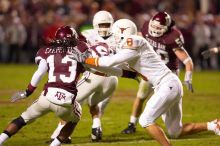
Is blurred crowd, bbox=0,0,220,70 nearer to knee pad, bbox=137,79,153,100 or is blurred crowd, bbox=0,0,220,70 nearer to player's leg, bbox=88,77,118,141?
knee pad, bbox=137,79,153,100

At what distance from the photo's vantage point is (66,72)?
643 cm

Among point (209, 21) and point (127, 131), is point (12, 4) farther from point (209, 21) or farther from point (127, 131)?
point (127, 131)

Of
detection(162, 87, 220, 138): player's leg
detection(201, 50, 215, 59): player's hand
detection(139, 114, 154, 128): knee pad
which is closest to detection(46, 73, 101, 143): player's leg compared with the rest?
detection(162, 87, 220, 138): player's leg

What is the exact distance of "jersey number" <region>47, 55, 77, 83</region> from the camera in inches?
252

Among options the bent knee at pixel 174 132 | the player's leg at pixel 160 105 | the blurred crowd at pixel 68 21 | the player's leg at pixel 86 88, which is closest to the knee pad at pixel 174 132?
the bent knee at pixel 174 132

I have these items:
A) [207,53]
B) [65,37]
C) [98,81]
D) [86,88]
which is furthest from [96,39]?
[207,53]

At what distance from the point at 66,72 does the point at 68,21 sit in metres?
11.0

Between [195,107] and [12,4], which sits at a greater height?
[12,4]

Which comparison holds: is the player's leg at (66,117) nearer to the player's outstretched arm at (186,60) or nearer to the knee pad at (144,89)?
the knee pad at (144,89)

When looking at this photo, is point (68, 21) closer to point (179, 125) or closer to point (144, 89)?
point (144, 89)

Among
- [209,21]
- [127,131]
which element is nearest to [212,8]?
[209,21]

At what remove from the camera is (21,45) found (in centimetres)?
1762

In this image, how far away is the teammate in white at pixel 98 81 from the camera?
7316mm

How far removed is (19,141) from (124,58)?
1.84m
